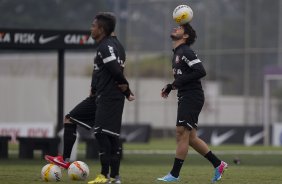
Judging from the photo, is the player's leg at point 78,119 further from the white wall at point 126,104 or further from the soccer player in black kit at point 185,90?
the white wall at point 126,104

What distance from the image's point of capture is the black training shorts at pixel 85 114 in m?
13.3

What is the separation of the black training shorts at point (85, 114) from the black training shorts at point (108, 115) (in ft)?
4.35

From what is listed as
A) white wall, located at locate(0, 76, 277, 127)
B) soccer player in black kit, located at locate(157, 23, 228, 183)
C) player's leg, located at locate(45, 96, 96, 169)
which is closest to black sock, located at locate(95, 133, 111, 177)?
soccer player in black kit, located at locate(157, 23, 228, 183)

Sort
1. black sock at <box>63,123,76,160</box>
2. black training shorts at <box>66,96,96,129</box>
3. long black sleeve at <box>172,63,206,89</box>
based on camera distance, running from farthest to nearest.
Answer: black sock at <box>63,123,76,160</box> → black training shorts at <box>66,96,96,129</box> → long black sleeve at <box>172,63,206,89</box>

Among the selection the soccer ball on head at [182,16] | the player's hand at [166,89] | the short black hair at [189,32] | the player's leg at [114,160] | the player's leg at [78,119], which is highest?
the soccer ball on head at [182,16]

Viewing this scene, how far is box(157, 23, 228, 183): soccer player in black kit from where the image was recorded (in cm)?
1273

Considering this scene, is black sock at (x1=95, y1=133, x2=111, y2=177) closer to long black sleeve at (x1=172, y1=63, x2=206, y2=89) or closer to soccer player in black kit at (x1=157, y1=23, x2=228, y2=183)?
soccer player in black kit at (x1=157, y1=23, x2=228, y2=183)

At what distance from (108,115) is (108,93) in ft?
0.99

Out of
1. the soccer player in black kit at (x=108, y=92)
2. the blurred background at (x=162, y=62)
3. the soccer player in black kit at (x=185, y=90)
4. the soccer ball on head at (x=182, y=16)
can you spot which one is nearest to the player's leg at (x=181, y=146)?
the soccer player in black kit at (x=185, y=90)

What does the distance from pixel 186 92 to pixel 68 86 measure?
1530 inches

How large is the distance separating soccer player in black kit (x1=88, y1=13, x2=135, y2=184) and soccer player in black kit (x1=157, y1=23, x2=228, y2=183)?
3.42 ft

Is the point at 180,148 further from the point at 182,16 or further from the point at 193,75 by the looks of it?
the point at 182,16

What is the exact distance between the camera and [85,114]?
13.4 meters

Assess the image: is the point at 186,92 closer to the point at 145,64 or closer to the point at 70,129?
the point at 70,129
